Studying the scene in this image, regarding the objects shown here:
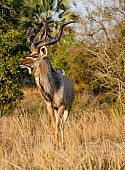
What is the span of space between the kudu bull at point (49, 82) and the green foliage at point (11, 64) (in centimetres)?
301

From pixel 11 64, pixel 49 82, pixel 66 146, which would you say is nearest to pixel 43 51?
pixel 49 82

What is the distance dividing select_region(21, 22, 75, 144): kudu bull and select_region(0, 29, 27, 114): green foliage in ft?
9.89

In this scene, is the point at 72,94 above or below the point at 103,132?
above

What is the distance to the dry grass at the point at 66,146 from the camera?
5.15m

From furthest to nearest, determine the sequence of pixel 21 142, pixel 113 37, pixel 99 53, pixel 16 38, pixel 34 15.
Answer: pixel 34 15 → pixel 113 37 → pixel 99 53 → pixel 16 38 → pixel 21 142

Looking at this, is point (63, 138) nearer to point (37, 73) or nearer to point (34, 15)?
point (37, 73)

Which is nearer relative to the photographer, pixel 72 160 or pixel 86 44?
pixel 72 160

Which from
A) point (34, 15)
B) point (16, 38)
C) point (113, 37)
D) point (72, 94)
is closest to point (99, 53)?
point (113, 37)

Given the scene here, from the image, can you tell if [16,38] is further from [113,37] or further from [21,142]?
[21,142]

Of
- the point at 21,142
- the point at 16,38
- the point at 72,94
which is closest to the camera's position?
the point at 21,142

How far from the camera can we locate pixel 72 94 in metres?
8.99

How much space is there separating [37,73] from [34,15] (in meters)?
16.4

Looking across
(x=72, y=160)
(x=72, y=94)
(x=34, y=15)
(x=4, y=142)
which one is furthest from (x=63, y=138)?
(x=34, y=15)

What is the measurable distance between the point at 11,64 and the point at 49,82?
346 centimetres
